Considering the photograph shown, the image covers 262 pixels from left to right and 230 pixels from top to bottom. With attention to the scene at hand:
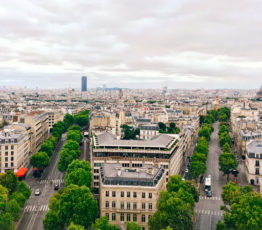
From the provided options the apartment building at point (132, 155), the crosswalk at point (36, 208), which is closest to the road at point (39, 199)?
the crosswalk at point (36, 208)

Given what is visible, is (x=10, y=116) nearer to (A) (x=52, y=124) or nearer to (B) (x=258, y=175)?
(A) (x=52, y=124)

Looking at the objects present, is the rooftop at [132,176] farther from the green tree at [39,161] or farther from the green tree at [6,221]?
the green tree at [39,161]

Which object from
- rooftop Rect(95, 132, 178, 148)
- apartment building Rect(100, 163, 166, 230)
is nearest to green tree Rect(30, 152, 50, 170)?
rooftop Rect(95, 132, 178, 148)

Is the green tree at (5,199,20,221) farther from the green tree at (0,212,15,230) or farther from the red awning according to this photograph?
the red awning

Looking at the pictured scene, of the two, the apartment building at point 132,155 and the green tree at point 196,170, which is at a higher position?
the apartment building at point 132,155

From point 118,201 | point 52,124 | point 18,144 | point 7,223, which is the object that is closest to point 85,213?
point 118,201
